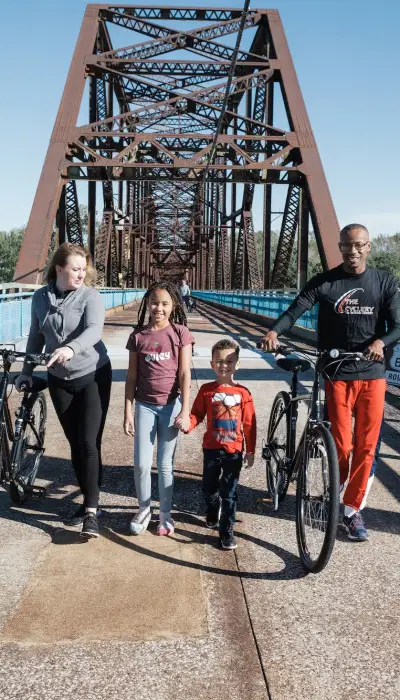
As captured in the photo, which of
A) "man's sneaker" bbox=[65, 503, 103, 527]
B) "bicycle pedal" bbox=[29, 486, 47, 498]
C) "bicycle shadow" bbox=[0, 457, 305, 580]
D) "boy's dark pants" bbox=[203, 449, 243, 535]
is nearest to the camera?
"bicycle shadow" bbox=[0, 457, 305, 580]

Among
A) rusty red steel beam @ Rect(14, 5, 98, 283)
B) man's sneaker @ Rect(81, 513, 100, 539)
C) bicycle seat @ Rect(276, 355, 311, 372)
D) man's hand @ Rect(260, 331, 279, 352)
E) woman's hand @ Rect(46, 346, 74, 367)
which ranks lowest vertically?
man's sneaker @ Rect(81, 513, 100, 539)

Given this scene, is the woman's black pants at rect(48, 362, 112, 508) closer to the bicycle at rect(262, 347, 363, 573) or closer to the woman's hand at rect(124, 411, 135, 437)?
the woman's hand at rect(124, 411, 135, 437)

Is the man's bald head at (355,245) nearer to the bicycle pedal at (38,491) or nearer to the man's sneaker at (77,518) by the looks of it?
the man's sneaker at (77,518)

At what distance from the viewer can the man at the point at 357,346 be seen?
3879mm

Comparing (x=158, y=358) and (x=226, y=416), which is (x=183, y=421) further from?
(x=158, y=358)

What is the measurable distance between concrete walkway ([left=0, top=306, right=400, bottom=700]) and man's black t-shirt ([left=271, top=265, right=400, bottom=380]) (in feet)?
3.29

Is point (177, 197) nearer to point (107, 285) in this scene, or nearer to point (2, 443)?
point (107, 285)

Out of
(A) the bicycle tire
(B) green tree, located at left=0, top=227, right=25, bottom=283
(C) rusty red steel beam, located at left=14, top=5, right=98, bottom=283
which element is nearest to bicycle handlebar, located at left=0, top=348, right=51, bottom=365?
(A) the bicycle tire

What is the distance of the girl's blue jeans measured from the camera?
3889mm

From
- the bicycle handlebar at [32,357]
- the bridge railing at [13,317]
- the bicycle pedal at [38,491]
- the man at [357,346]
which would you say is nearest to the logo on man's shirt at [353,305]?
the man at [357,346]

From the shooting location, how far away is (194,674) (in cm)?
247

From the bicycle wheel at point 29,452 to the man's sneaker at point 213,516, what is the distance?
1.23 m

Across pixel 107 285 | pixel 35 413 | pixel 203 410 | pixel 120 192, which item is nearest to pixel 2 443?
pixel 35 413

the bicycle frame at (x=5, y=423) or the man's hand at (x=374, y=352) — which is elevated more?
the man's hand at (x=374, y=352)
